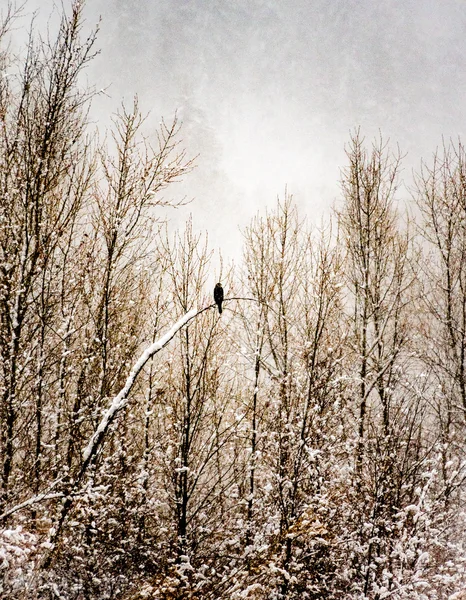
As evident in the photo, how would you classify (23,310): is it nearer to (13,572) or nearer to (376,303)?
(13,572)

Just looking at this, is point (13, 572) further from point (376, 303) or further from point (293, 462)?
point (376, 303)

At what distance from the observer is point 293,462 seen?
636 centimetres

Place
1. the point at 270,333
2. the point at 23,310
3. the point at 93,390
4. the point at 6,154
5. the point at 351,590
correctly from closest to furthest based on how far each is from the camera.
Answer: the point at 23,310, the point at 6,154, the point at 351,590, the point at 93,390, the point at 270,333

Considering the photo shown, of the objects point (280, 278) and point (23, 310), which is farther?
point (280, 278)

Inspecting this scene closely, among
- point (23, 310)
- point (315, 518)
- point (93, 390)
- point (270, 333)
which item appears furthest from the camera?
point (270, 333)

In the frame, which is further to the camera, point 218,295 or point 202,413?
point 202,413

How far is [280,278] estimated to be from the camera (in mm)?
10859

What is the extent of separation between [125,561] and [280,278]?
→ 7349 millimetres

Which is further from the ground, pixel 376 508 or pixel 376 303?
pixel 376 303

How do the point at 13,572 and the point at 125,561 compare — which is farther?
the point at 125,561

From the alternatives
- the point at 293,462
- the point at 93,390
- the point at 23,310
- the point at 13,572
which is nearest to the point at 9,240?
the point at 23,310

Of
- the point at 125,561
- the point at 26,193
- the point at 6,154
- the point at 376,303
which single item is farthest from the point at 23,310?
the point at 376,303

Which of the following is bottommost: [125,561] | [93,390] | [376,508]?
[125,561]

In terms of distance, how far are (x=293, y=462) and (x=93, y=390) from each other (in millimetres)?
4064
